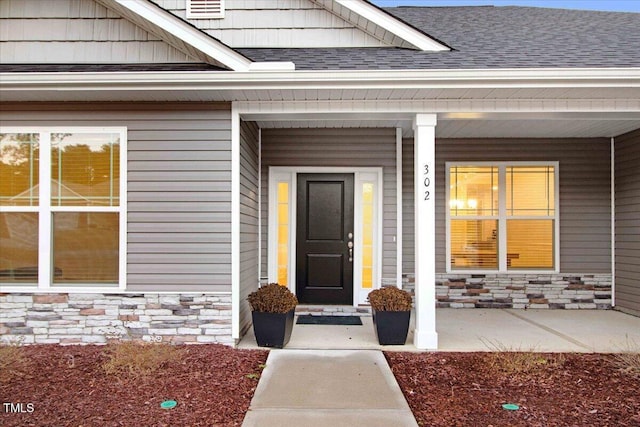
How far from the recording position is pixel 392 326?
15.2ft

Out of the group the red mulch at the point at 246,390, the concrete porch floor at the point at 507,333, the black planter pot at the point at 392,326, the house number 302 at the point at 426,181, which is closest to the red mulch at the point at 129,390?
the red mulch at the point at 246,390

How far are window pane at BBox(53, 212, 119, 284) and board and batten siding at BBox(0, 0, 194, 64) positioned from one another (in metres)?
1.66

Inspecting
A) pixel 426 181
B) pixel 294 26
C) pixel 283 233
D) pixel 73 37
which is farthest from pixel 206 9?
pixel 426 181

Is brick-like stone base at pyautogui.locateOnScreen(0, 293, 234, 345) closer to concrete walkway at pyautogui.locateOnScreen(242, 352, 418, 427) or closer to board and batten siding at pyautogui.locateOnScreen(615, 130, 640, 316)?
concrete walkway at pyautogui.locateOnScreen(242, 352, 418, 427)

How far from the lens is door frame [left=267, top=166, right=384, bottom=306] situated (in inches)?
249

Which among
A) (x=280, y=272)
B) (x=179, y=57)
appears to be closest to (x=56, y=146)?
(x=179, y=57)

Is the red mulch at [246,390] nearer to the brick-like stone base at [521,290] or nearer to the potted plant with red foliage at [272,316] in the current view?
the potted plant with red foliage at [272,316]

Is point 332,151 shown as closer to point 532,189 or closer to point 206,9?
point 206,9

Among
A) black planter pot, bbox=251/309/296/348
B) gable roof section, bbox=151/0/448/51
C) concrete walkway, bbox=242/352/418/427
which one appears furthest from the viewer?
gable roof section, bbox=151/0/448/51

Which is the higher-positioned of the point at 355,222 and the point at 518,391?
the point at 355,222

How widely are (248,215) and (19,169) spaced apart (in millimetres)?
2464

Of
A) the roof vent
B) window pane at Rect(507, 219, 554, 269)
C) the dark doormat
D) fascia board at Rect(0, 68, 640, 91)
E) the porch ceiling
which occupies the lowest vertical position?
the dark doormat

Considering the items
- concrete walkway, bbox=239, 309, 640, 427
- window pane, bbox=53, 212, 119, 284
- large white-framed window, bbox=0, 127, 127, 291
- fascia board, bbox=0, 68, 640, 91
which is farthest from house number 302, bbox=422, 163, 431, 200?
window pane, bbox=53, 212, 119, 284

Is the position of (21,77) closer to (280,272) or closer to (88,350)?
(88,350)
